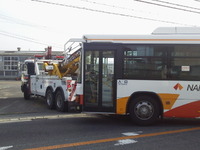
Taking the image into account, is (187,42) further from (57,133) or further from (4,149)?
(4,149)

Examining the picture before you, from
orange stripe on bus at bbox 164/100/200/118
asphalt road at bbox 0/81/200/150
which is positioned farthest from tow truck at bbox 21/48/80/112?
orange stripe on bus at bbox 164/100/200/118

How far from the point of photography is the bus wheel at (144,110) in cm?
728

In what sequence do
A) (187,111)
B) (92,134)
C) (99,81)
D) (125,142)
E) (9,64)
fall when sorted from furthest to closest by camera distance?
(9,64), (99,81), (187,111), (92,134), (125,142)

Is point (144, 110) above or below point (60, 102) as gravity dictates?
above

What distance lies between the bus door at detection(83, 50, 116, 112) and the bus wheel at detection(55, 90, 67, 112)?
8.94 feet

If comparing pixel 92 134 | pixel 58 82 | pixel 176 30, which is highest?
pixel 176 30

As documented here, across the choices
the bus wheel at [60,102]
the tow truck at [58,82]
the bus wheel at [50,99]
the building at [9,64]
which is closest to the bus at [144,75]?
the tow truck at [58,82]

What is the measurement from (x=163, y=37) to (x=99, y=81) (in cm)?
253

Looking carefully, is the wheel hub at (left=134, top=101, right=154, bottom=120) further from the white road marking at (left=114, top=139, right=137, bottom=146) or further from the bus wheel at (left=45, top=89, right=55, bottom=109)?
the bus wheel at (left=45, top=89, right=55, bottom=109)

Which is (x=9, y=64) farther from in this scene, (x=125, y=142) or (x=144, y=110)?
(x=125, y=142)

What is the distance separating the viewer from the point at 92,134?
20.7 feet

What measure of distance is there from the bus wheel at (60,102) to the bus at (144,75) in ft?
8.91

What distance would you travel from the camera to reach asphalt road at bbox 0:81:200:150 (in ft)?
17.4

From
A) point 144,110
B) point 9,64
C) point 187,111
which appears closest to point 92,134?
point 144,110
